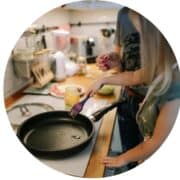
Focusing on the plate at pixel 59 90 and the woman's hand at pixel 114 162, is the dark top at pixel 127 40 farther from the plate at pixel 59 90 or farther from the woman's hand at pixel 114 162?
the woman's hand at pixel 114 162

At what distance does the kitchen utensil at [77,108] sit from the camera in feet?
2.60

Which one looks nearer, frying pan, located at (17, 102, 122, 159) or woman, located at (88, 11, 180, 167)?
woman, located at (88, 11, 180, 167)

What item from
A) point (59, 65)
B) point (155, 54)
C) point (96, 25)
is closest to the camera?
point (155, 54)

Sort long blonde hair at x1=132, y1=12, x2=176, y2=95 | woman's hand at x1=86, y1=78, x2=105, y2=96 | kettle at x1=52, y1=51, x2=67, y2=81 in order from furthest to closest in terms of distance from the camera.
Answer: kettle at x1=52, y1=51, x2=67, y2=81 < woman's hand at x1=86, y1=78, x2=105, y2=96 < long blonde hair at x1=132, y1=12, x2=176, y2=95

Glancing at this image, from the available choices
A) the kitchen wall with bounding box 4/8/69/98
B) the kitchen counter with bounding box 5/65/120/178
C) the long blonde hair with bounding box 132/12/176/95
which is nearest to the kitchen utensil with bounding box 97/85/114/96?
the kitchen counter with bounding box 5/65/120/178

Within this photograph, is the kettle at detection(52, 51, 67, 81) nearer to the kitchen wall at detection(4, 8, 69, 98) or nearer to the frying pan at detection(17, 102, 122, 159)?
the kitchen wall at detection(4, 8, 69, 98)

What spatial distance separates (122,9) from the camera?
27.1 inches

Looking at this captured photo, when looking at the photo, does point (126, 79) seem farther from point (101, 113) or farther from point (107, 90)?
point (101, 113)

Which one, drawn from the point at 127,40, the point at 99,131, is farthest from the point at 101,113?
the point at 127,40

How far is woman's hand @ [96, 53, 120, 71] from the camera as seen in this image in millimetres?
721

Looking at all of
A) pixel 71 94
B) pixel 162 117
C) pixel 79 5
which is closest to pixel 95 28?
pixel 79 5

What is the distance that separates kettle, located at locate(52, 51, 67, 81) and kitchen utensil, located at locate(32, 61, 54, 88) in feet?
0.12

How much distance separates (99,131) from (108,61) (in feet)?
0.81

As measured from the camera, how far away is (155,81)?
0.69m
